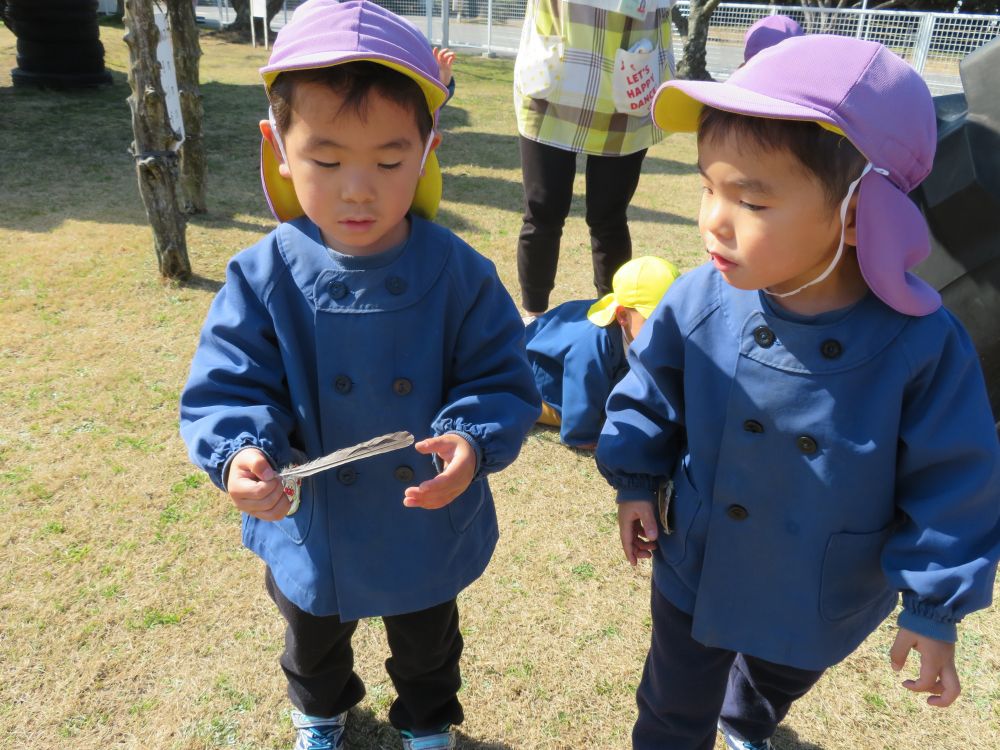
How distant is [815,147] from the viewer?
1211mm

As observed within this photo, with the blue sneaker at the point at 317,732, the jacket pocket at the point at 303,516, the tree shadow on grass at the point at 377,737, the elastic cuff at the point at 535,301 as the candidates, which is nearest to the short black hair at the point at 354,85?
the jacket pocket at the point at 303,516

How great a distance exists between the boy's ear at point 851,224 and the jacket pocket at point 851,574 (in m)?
0.50

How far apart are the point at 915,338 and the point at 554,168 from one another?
2207mm

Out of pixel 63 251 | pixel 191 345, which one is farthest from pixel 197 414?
pixel 63 251

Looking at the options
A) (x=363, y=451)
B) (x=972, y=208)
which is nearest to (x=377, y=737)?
(x=363, y=451)

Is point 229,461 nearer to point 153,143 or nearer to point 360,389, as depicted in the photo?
point 360,389

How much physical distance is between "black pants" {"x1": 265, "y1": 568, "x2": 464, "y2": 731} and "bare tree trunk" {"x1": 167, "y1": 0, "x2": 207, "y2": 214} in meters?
4.10

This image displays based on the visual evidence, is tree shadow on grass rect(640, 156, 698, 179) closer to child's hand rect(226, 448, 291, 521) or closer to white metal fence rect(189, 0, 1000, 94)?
white metal fence rect(189, 0, 1000, 94)

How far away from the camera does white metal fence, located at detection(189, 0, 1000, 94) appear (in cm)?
1249

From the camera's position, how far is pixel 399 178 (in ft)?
4.62

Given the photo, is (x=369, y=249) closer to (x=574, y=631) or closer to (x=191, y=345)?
(x=574, y=631)

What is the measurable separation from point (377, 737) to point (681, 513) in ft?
3.39

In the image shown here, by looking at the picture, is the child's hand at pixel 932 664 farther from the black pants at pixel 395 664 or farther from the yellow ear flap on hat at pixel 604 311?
the yellow ear flap on hat at pixel 604 311

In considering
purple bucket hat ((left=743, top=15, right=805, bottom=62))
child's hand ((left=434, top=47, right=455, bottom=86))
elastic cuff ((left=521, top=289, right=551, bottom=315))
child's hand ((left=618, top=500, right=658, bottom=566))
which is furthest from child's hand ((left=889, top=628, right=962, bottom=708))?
elastic cuff ((left=521, top=289, right=551, bottom=315))
